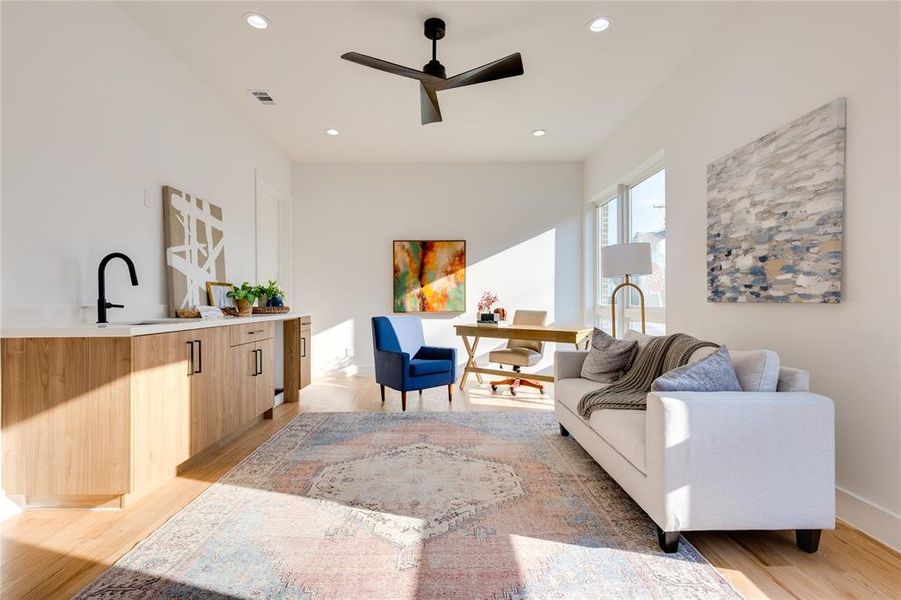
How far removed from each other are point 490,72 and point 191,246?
2606mm

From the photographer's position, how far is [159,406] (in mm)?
2281

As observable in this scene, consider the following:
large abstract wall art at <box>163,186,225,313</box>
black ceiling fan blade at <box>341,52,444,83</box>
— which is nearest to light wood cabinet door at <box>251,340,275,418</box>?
large abstract wall art at <box>163,186,225,313</box>

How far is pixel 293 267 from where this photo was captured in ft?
19.2

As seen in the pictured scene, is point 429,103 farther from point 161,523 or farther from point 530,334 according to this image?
point 161,523

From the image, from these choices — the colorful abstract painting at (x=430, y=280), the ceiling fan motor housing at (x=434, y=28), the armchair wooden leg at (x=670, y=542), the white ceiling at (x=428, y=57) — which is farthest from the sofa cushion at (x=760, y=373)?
the colorful abstract painting at (x=430, y=280)

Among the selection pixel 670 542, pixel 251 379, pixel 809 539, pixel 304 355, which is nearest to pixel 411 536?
pixel 670 542

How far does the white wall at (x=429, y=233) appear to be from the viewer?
5.91 meters

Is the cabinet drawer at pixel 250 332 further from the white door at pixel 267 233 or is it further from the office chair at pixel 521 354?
the office chair at pixel 521 354

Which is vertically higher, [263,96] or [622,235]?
[263,96]

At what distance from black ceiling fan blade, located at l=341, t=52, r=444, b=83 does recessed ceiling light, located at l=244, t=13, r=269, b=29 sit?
60 cm

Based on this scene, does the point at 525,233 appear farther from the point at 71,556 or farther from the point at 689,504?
the point at 71,556

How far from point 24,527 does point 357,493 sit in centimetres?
141

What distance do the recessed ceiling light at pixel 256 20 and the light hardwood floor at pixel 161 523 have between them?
110 inches

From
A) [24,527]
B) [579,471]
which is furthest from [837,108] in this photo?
[24,527]
